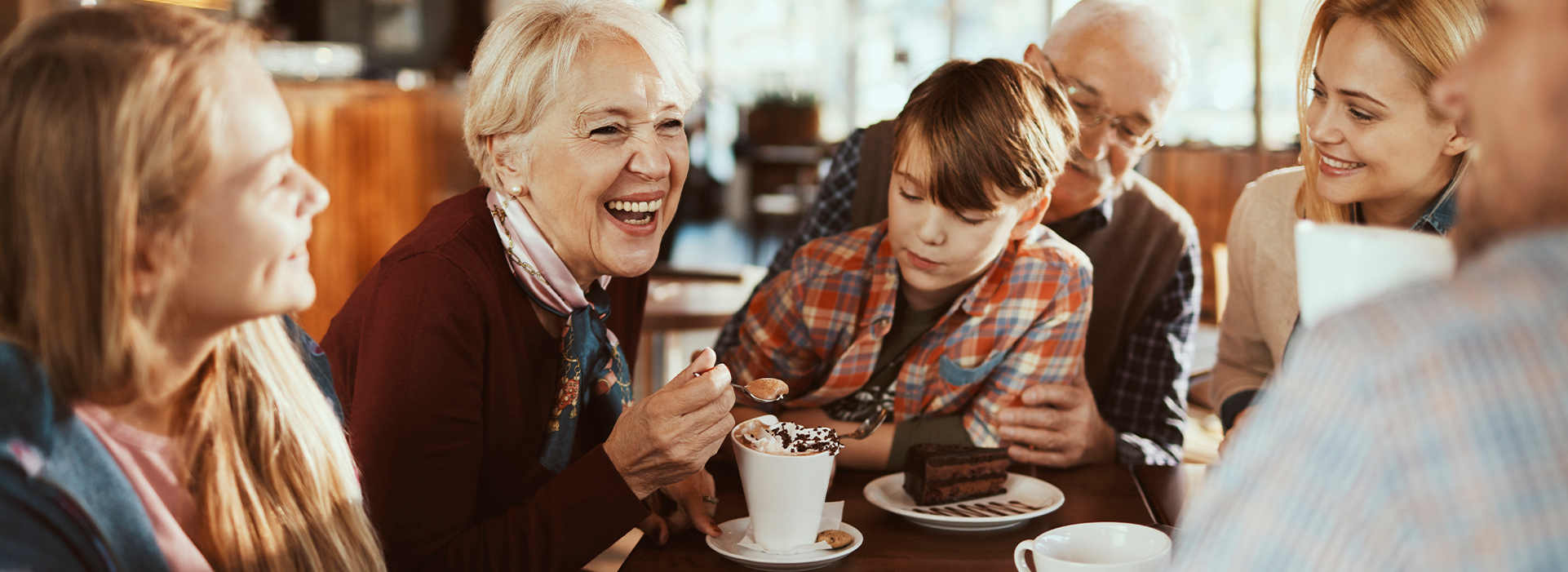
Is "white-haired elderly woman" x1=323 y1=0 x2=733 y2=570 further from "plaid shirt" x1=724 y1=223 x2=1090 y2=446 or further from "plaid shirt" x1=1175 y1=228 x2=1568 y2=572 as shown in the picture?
"plaid shirt" x1=1175 y1=228 x2=1568 y2=572

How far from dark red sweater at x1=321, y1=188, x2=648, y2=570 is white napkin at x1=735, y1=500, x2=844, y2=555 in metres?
0.13

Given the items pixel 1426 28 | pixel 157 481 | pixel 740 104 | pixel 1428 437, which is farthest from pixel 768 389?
pixel 740 104

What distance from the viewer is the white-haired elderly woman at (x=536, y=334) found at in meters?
1.17

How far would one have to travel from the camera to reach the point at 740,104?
1201 centimetres

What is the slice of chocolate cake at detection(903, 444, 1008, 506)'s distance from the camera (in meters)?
1.33

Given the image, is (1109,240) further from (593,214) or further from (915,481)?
(593,214)

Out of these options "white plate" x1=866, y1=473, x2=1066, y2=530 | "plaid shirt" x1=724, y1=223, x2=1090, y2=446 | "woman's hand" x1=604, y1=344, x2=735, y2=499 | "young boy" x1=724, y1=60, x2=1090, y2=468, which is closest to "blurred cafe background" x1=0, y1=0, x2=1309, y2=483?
"young boy" x1=724, y1=60, x2=1090, y2=468

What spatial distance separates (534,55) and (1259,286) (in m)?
1.29

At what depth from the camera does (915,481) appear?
1.36 meters

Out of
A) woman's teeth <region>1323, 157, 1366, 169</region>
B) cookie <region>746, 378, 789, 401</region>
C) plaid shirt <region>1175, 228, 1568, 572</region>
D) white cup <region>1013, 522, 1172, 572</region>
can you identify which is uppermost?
woman's teeth <region>1323, 157, 1366, 169</region>

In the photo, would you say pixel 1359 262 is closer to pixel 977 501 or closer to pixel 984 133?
pixel 977 501

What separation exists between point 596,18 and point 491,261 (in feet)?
1.11

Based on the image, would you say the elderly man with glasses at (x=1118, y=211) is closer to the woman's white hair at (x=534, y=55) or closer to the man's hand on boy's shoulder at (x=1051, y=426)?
the man's hand on boy's shoulder at (x=1051, y=426)

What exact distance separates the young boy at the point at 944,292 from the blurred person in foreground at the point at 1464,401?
3.36 ft
